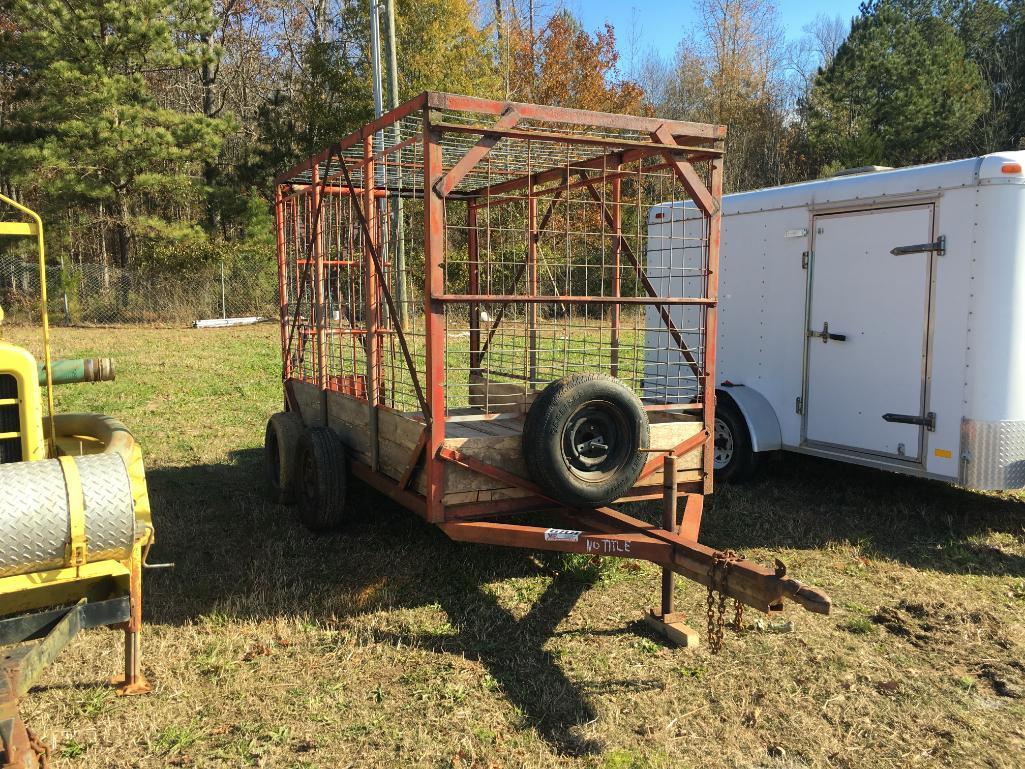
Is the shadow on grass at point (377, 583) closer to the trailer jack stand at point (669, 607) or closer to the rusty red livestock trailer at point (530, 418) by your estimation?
the rusty red livestock trailer at point (530, 418)

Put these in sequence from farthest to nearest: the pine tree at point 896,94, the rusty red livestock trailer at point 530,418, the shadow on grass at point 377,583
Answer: the pine tree at point 896,94, the rusty red livestock trailer at point 530,418, the shadow on grass at point 377,583

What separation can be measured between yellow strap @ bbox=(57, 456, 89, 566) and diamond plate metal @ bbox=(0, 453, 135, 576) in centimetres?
2

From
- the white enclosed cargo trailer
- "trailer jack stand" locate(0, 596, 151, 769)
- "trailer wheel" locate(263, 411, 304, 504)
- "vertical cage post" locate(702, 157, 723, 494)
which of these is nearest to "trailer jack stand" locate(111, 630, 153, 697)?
"trailer jack stand" locate(0, 596, 151, 769)

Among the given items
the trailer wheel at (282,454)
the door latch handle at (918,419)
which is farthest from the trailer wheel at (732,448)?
the trailer wheel at (282,454)

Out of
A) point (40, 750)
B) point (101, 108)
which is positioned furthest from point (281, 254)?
point (101, 108)

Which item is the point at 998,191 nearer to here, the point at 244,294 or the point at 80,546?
the point at 80,546

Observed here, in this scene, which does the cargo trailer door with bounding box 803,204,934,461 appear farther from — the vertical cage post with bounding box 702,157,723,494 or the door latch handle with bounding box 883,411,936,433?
the vertical cage post with bounding box 702,157,723,494

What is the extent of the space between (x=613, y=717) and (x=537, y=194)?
182 inches

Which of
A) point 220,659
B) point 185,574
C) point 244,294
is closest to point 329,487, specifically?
point 185,574

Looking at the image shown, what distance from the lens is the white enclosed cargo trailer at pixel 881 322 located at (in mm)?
5797

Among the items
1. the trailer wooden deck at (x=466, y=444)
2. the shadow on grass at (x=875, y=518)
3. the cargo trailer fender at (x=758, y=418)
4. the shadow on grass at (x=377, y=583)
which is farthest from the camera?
the cargo trailer fender at (x=758, y=418)

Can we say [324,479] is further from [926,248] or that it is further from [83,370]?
[926,248]

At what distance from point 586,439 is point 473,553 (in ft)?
4.55

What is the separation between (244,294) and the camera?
2580 centimetres
